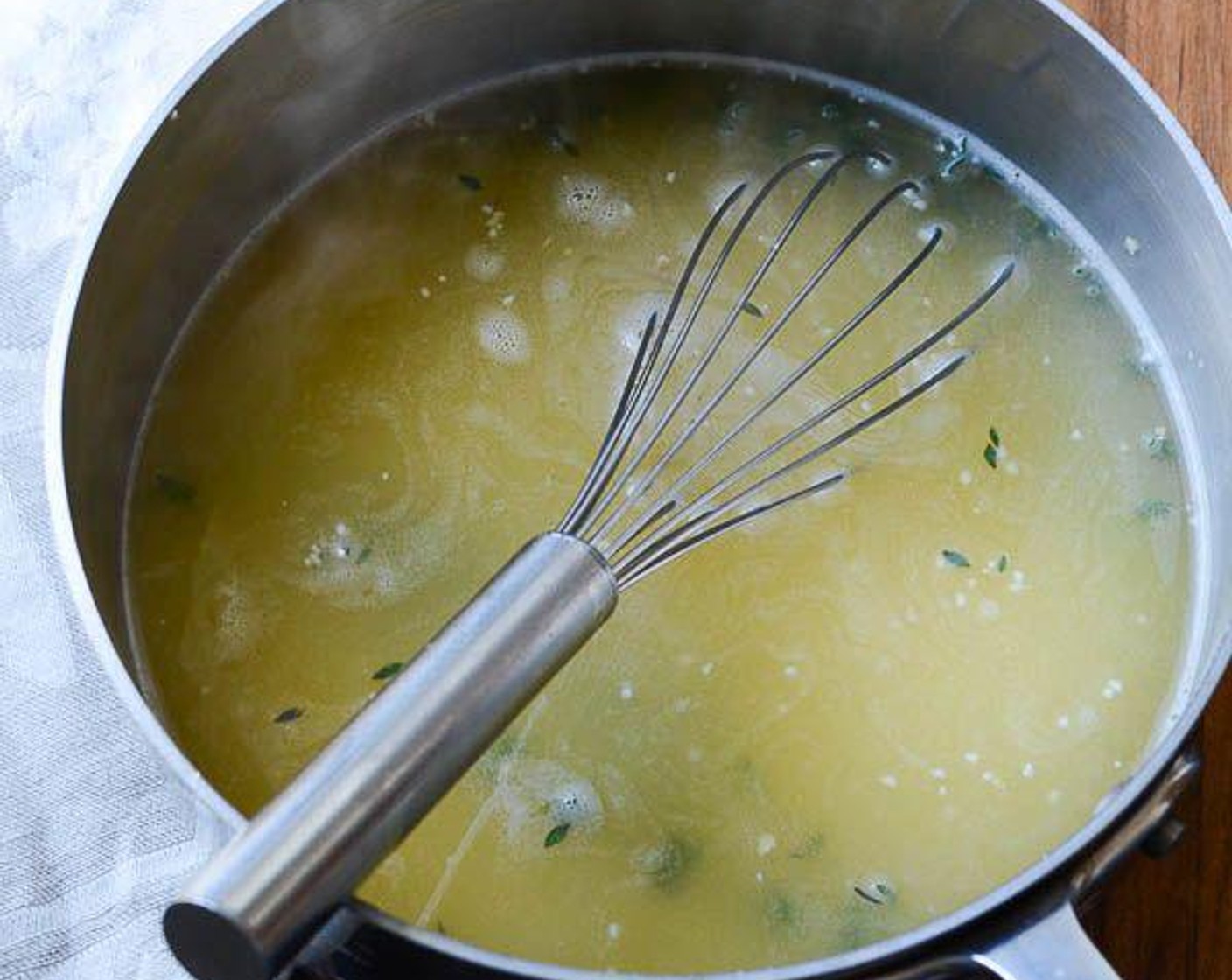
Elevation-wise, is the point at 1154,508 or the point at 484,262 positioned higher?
the point at 484,262

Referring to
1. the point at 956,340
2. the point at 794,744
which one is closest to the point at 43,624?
the point at 794,744

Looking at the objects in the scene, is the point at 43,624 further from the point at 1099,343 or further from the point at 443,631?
the point at 1099,343

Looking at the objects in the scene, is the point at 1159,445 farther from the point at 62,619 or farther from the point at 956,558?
the point at 62,619

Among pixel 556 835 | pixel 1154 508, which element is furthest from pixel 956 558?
pixel 556 835

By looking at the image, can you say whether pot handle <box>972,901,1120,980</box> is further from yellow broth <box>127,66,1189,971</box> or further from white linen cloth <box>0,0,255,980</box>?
white linen cloth <box>0,0,255,980</box>

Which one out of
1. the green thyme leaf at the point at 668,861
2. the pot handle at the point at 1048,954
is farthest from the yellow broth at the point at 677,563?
the pot handle at the point at 1048,954

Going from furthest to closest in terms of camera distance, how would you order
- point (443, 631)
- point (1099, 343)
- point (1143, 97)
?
1. point (1099, 343)
2. point (1143, 97)
3. point (443, 631)
